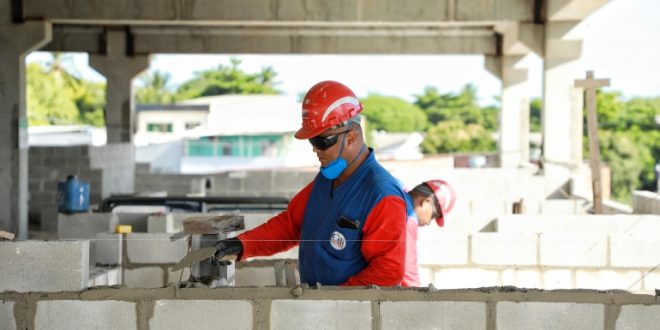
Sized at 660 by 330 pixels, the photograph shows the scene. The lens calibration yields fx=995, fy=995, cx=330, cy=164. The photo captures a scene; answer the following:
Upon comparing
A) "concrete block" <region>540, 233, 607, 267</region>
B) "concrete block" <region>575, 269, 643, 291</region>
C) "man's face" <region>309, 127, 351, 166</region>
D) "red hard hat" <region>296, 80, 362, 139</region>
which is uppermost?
"red hard hat" <region>296, 80, 362, 139</region>

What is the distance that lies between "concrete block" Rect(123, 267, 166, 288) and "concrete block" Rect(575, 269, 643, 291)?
3.38 meters

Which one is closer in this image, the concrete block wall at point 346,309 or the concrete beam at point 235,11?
the concrete block wall at point 346,309

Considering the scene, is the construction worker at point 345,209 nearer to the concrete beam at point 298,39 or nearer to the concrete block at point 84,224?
the concrete block at point 84,224

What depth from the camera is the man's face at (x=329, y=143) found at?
183 inches

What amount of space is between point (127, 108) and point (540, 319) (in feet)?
70.9

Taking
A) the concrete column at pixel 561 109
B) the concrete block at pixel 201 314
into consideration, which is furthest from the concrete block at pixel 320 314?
the concrete column at pixel 561 109

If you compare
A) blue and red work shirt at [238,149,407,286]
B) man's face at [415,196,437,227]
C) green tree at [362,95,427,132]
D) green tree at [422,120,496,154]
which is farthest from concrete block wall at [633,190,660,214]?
green tree at [422,120,496,154]

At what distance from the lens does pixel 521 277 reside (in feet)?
26.8

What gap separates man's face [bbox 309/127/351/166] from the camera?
4.65m

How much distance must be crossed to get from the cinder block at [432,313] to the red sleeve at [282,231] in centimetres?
81

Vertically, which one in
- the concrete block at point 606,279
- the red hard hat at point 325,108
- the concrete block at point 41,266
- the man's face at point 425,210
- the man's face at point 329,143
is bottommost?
the concrete block at point 606,279

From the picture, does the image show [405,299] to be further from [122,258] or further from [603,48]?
[603,48]

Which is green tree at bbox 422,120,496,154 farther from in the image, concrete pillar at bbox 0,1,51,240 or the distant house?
concrete pillar at bbox 0,1,51,240

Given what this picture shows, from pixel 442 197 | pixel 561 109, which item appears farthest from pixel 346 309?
pixel 561 109
